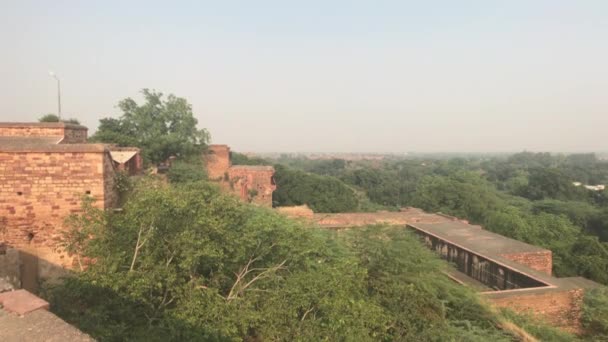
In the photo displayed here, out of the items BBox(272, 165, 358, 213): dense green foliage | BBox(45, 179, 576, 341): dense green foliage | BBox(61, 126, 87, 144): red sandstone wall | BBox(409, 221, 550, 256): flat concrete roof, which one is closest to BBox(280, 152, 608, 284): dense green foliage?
BBox(409, 221, 550, 256): flat concrete roof

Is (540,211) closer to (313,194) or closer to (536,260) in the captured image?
(313,194)

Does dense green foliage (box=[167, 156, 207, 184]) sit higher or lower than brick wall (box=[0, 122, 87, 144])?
lower

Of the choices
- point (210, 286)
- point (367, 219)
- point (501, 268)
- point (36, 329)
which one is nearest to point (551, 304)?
point (501, 268)

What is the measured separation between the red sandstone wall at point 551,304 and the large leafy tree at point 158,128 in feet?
55.3

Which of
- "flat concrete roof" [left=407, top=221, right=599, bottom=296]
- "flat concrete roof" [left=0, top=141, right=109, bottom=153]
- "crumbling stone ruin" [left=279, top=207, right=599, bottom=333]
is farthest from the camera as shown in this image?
"flat concrete roof" [left=407, top=221, right=599, bottom=296]

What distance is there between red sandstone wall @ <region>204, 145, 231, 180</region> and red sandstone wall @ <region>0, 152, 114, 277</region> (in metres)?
16.8

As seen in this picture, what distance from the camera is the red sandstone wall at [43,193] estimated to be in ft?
18.4

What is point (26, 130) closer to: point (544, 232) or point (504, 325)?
point (504, 325)

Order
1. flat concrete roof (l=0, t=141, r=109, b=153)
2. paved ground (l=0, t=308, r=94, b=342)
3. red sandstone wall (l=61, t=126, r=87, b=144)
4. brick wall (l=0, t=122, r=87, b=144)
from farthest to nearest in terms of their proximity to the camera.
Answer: red sandstone wall (l=61, t=126, r=87, b=144), brick wall (l=0, t=122, r=87, b=144), flat concrete roof (l=0, t=141, r=109, b=153), paved ground (l=0, t=308, r=94, b=342)

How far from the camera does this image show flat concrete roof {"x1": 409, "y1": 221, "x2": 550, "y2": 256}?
12.6 m

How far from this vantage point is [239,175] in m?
23.5

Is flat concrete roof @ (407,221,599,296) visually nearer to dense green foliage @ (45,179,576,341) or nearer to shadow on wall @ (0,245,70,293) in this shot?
dense green foliage @ (45,179,576,341)

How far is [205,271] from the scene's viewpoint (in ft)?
20.5

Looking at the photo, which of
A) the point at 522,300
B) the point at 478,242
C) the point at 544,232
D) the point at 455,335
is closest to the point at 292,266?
the point at 455,335
